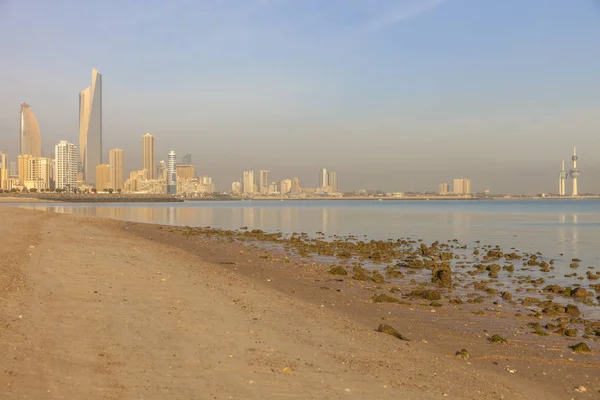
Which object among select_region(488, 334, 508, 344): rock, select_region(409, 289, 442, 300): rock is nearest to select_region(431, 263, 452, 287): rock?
select_region(409, 289, 442, 300): rock

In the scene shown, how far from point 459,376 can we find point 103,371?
5919 mm

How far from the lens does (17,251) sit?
1934 cm

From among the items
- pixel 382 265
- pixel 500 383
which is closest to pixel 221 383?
pixel 500 383

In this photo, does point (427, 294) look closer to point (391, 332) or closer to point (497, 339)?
point (497, 339)

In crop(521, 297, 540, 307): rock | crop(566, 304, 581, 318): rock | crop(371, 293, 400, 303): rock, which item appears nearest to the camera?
crop(566, 304, 581, 318): rock

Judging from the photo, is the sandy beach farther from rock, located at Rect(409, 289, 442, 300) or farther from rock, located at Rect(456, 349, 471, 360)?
rock, located at Rect(409, 289, 442, 300)

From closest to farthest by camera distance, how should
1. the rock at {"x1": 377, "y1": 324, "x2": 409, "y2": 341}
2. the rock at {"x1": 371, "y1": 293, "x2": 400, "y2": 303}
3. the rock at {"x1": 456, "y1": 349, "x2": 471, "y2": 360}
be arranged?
the rock at {"x1": 456, "y1": 349, "x2": 471, "y2": 360}, the rock at {"x1": 377, "y1": 324, "x2": 409, "y2": 341}, the rock at {"x1": 371, "y1": 293, "x2": 400, "y2": 303}

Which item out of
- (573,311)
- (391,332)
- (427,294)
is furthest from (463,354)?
(573,311)

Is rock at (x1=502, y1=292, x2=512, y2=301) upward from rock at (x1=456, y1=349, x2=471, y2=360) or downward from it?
downward

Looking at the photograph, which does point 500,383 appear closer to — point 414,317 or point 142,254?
point 414,317

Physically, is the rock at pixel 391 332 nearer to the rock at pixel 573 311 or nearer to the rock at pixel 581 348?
the rock at pixel 581 348

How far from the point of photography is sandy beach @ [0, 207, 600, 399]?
7.73 meters

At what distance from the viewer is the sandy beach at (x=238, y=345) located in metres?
7.73

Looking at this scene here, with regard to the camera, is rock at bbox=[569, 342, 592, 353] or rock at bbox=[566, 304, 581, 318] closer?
rock at bbox=[569, 342, 592, 353]
